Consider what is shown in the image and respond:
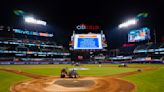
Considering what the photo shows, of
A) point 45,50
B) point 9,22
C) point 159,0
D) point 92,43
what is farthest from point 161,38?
point 9,22

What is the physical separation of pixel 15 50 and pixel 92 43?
38.8 metres

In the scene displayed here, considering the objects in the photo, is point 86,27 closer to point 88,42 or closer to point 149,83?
point 88,42

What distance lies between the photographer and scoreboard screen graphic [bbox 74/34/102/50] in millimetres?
82625

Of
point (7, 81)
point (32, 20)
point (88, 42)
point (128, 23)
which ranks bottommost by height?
point (7, 81)

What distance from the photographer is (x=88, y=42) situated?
83375mm

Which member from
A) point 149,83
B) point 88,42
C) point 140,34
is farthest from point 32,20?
point 149,83

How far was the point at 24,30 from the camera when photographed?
102562mm

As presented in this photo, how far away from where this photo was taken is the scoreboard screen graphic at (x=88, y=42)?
8262 centimetres

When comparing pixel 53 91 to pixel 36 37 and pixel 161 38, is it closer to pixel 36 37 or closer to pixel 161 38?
pixel 161 38

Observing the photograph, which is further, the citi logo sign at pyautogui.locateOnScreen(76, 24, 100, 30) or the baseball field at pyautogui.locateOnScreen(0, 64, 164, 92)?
the citi logo sign at pyautogui.locateOnScreen(76, 24, 100, 30)

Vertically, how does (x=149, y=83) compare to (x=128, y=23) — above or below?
below

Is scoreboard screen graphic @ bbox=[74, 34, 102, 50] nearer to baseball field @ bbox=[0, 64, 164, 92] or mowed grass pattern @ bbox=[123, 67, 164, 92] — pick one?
baseball field @ bbox=[0, 64, 164, 92]

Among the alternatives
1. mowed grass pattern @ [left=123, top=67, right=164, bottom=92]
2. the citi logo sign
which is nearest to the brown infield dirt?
mowed grass pattern @ [left=123, top=67, right=164, bottom=92]

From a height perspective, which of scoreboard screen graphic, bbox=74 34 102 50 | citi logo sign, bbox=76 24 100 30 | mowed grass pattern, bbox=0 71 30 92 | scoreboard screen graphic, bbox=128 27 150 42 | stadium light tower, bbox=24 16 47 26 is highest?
stadium light tower, bbox=24 16 47 26
